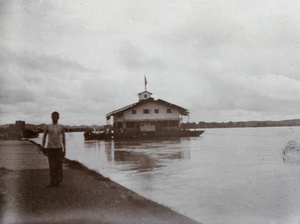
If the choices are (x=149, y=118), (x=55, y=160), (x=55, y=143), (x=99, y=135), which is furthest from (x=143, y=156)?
(x=99, y=135)

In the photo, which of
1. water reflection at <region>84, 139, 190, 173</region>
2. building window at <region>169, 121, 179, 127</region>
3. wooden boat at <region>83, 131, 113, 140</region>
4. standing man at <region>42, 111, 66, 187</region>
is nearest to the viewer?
standing man at <region>42, 111, 66, 187</region>

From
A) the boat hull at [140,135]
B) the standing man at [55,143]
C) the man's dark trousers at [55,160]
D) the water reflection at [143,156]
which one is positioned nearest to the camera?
the standing man at [55,143]

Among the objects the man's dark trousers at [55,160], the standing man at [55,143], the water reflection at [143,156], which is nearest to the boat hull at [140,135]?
the water reflection at [143,156]

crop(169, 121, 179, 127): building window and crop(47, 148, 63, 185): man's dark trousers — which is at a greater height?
crop(169, 121, 179, 127): building window

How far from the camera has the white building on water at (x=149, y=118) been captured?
4247 centimetres

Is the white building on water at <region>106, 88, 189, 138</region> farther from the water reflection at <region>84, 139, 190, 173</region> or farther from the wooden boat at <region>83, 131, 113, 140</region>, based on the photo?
the water reflection at <region>84, 139, 190, 173</region>

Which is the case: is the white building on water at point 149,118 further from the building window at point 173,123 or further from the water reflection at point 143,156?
the water reflection at point 143,156

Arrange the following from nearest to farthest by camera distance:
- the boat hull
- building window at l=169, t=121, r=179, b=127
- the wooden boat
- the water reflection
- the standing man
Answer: the standing man, the water reflection, the boat hull, the wooden boat, building window at l=169, t=121, r=179, b=127

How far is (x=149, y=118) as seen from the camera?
42531 mm

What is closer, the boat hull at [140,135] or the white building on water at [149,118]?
the boat hull at [140,135]

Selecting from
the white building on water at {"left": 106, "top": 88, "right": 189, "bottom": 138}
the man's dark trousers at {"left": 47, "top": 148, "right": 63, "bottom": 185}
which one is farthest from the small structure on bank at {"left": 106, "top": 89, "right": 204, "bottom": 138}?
the man's dark trousers at {"left": 47, "top": 148, "right": 63, "bottom": 185}

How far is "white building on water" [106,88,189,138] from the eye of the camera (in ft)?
139

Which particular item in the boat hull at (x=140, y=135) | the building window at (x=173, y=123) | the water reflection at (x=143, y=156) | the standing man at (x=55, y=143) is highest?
the building window at (x=173, y=123)

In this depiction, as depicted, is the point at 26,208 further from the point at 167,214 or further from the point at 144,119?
the point at 144,119
